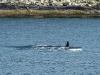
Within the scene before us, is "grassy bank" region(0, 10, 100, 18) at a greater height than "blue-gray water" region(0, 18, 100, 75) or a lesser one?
lesser

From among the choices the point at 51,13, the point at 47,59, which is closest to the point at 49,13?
the point at 51,13

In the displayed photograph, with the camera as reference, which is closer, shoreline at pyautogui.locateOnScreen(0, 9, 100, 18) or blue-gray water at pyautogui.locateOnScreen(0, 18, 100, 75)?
blue-gray water at pyautogui.locateOnScreen(0, 18, 100, 75)

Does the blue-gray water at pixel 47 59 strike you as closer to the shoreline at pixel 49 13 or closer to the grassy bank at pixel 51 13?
the shoreline at pixel 49 13

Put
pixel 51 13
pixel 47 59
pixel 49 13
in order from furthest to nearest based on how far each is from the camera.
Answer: pixel 51 13 → pixel 49 13 → pixel 47 59

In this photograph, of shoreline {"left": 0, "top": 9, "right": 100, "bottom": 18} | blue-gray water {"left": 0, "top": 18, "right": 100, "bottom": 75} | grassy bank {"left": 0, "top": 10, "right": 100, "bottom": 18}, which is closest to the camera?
blue-gray water {"left": 0, "top": 18, "right": 100, "bottom": 75}

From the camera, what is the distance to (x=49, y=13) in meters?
184

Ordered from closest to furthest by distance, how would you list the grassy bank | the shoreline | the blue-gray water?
the blue-gray water < the shoreline < the grassy bank

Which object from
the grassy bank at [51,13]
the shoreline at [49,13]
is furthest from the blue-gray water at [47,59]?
the grassy bank at [51,13]

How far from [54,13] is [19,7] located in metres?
10.3

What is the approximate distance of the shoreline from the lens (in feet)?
583

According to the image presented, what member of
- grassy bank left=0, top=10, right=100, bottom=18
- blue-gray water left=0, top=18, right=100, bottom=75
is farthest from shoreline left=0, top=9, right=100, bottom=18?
blue-gray water left=0, top=18, right=100, bottom=75

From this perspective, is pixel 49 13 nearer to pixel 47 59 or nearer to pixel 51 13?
pixel 51 13

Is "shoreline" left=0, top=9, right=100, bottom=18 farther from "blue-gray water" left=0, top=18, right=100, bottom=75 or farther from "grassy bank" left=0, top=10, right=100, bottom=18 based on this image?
"blue-gray water" left=0, top=18, right=100, bottom=75

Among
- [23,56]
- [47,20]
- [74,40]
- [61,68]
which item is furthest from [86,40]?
[47,20]
